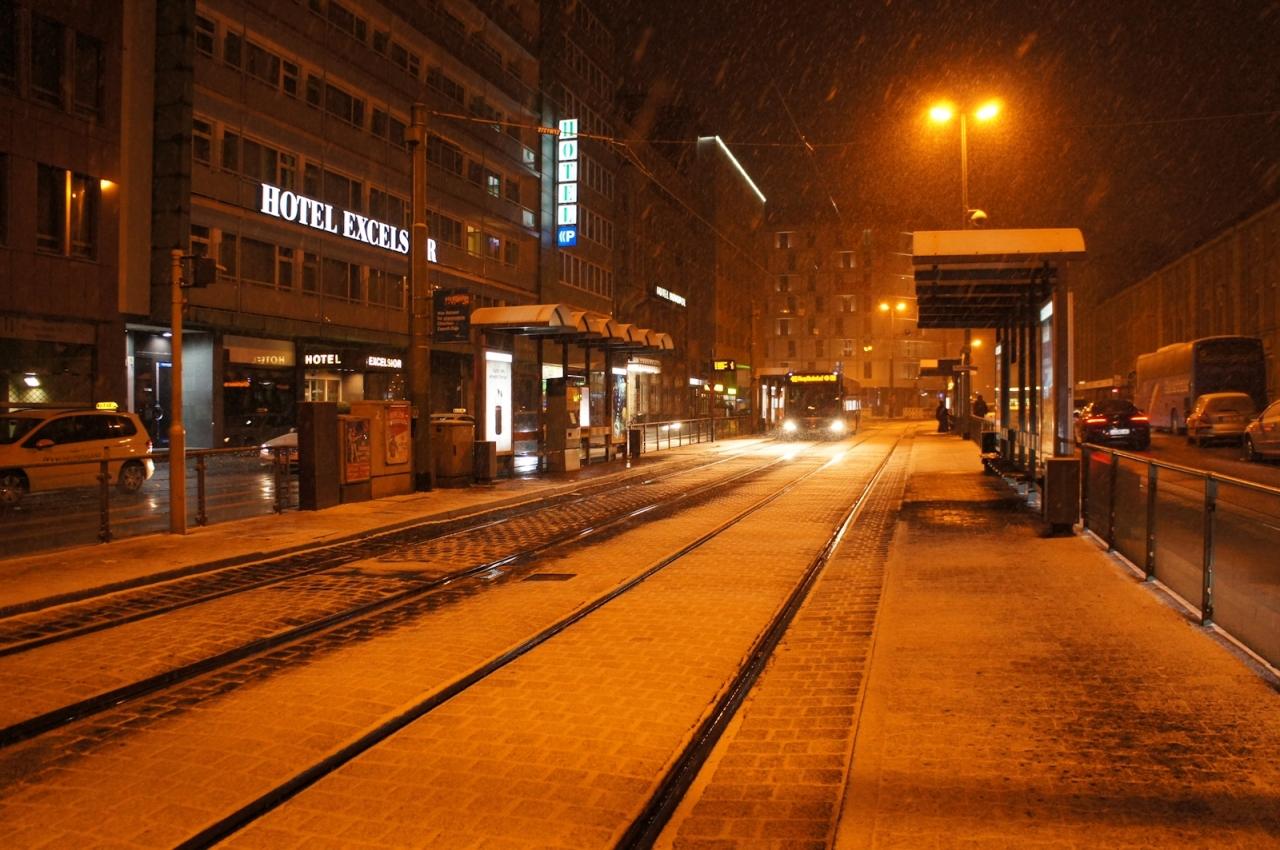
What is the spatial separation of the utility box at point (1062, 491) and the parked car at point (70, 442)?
11.9m

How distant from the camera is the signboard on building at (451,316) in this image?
64.8 ft

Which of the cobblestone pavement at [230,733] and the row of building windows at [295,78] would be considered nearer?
the cobblestone pavement at [230,733]

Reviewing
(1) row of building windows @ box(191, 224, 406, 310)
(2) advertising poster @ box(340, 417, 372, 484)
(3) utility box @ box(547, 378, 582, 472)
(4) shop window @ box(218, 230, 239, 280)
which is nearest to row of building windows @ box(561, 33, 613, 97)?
(1) row of building windows @ box(191, 224, 406, 310)

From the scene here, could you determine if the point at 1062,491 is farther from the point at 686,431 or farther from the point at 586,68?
the point at 586,68

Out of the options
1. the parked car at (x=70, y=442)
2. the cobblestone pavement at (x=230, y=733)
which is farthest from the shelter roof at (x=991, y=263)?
the parked car at (x=70, y=442)

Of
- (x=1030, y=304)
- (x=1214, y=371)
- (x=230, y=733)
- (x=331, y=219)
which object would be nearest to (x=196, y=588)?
(x=230, y=733)

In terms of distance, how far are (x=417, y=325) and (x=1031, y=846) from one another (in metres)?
16.0

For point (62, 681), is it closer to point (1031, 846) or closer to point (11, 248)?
point (1031, 846)

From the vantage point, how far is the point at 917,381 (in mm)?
113125

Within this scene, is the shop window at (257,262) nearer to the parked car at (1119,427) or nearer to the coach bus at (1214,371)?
the parked car at (1119,427)

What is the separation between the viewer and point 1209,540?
732 cm

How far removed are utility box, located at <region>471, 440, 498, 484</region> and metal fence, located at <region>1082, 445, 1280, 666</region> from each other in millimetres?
13026

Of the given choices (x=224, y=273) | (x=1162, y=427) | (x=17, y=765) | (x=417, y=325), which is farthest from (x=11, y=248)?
(x=1162, y=427)

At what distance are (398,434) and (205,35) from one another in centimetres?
1789
